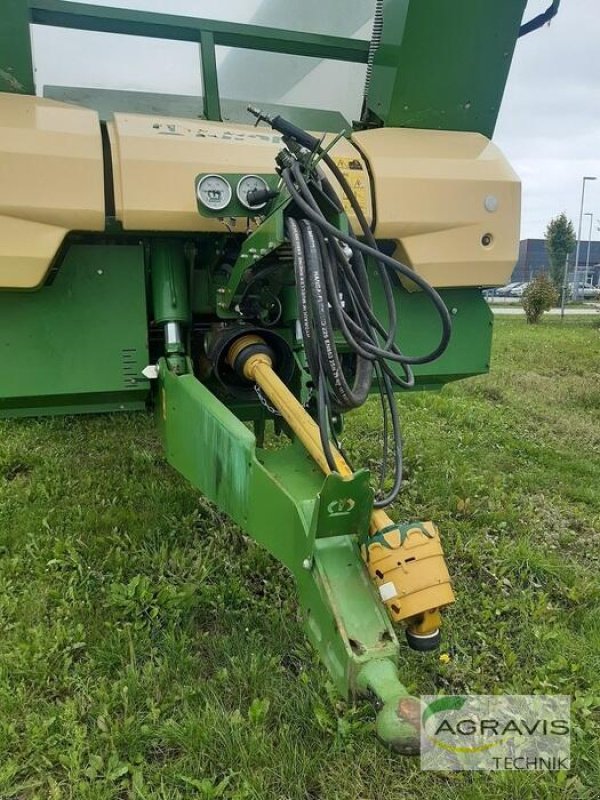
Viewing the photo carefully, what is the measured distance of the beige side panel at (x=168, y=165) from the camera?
2.14m

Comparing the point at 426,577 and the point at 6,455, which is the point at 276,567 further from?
the point at 6,455

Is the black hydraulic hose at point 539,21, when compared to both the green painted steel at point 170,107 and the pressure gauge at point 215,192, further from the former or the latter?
the pressure gauge at point 215,192

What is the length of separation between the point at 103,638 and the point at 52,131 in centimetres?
158

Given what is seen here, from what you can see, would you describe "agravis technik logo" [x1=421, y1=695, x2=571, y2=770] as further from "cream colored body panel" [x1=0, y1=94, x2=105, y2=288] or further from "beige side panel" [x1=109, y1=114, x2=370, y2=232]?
"cream colored body panel" [x1=0, y1=94, x2=105, y2=288]

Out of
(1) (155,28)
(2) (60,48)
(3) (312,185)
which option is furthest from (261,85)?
(3) (312,185)

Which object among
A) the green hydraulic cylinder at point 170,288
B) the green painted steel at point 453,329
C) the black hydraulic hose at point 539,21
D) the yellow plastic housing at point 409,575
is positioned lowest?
the yellow plastic housing at point 409,575

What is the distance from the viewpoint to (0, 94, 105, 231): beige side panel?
2.06 m

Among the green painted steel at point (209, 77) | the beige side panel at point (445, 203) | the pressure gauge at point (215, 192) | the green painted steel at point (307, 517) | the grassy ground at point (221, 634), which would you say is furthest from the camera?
the green painted steel at point (209, 77)

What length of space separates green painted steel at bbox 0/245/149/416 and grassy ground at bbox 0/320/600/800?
71cm

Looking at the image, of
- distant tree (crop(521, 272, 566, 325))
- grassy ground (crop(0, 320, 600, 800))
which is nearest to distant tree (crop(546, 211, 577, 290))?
distant tree (crop(521, 272, 566, 325))

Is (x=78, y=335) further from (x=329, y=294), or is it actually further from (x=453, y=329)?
(x=453, y=329)

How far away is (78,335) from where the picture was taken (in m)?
2.35

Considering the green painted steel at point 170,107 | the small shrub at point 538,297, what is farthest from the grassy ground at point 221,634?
the small shrub at point 538,297

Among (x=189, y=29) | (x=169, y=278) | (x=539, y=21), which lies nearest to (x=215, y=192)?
(x=169, y=278)
